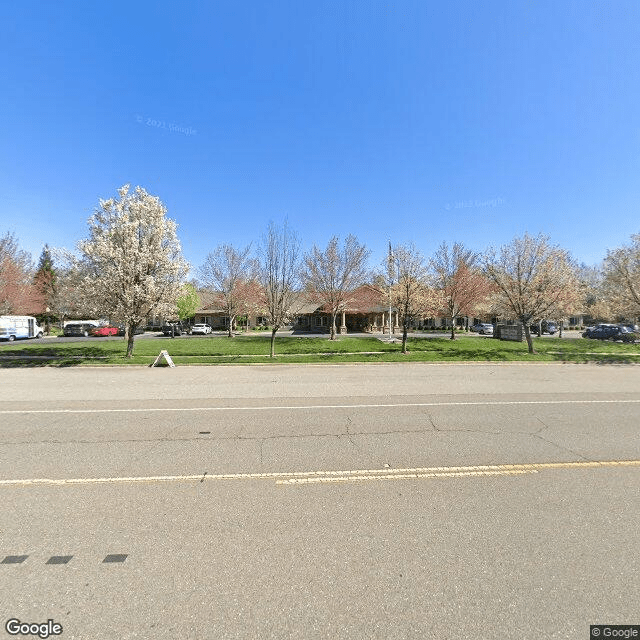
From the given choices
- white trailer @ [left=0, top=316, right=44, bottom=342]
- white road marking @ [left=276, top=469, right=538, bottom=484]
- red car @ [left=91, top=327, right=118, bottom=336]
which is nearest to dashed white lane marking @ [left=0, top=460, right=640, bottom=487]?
white road marking @ [left=276, top=469, right=538, bottom=484]

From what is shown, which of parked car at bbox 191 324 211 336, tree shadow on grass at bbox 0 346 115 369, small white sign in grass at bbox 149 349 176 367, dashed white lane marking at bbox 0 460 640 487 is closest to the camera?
dashed white lane marking at bbox 0 460 640 487

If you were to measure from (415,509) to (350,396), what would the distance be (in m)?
5.80

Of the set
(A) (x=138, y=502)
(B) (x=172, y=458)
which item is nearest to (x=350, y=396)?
(B) (x=172, y=458)

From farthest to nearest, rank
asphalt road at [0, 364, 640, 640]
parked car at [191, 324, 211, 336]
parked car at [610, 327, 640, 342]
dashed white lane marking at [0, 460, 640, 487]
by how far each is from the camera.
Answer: parked car at [191, 324, 211, 336], parked car at [610, 327, 640, 342], dashed white lane marking at [0, 460, 640, 487], asphalt road at [0, 364, 640, 640]

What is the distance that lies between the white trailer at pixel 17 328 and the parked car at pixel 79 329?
3.06m

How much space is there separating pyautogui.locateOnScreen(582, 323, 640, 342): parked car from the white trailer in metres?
61.9

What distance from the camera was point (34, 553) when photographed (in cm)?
290

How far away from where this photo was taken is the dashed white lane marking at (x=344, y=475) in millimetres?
4242

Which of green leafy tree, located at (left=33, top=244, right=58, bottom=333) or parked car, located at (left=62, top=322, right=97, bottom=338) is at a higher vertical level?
green leafy tree, located at (left=33, top=244, right=58, bottom=333)

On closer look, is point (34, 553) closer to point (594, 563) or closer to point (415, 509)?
point (415, 509)

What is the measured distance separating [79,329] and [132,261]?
3151cm

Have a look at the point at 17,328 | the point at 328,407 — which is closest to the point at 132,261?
the point at 328,407

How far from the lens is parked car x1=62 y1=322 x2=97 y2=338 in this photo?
40.6 m

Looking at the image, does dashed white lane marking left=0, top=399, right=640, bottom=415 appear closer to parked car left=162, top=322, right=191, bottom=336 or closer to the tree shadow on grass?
the tree shadow on grass
